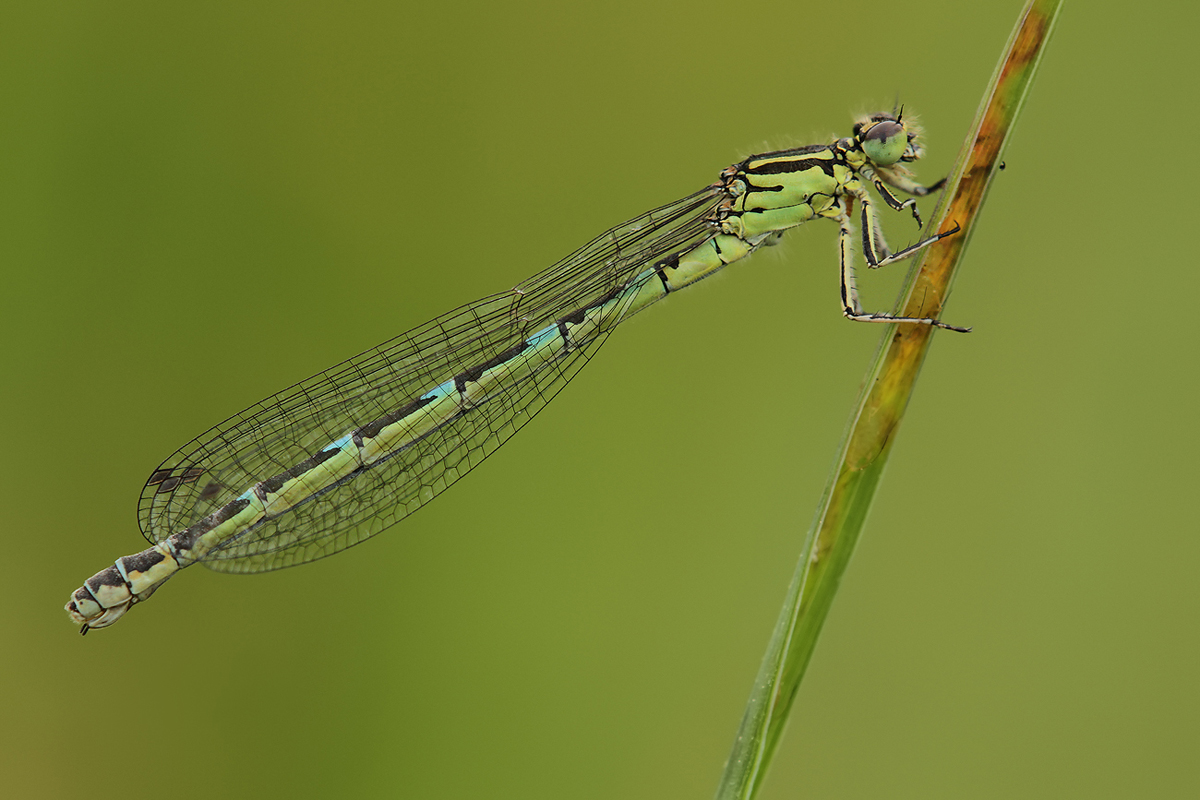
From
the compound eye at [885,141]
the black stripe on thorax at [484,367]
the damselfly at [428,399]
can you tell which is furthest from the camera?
the black stripe on thorax at [484,367]

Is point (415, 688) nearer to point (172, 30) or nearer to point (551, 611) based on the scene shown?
point (551, 611)

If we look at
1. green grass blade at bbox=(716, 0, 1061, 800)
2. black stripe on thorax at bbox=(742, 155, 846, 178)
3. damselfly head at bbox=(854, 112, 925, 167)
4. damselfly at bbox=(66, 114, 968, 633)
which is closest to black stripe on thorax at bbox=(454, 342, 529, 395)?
damselfly at bbox=(66, 114, 968, 633)

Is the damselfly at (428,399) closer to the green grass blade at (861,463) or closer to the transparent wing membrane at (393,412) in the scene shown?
the transparent wing membrane at (393,412)

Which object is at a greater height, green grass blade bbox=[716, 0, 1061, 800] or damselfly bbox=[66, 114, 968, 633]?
damselfly bbox=[66, 114, 968, 633]

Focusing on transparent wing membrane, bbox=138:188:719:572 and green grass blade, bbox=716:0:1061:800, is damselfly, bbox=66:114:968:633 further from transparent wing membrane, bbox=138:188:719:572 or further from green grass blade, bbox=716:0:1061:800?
green grass blade, bbox=716:0:1061:800

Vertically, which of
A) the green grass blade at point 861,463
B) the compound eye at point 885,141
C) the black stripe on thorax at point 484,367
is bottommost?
the green grass blade at point 861,463

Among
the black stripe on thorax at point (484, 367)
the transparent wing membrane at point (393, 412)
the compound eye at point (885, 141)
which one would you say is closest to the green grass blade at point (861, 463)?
the compound eye at point (885, 141)

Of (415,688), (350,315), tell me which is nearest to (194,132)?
(350,315)
